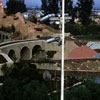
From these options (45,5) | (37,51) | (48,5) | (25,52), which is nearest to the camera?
(25,52)

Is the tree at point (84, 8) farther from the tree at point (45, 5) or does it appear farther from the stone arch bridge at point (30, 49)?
the stone arch bridge at point (30, 49)

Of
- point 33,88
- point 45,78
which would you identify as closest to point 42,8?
point 45,78

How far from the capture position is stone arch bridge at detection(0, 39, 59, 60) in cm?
2420

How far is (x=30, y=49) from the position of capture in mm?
26828

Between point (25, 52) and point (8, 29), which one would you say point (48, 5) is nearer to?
point (8, 29)

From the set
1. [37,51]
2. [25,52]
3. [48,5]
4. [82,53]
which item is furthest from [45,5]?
[82,53]

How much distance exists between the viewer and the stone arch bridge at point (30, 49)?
24.2m

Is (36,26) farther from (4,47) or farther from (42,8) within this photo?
(4,47)

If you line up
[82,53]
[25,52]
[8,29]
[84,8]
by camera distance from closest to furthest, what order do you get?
[82,53]
[25,52]
[8,29]
[84,8]

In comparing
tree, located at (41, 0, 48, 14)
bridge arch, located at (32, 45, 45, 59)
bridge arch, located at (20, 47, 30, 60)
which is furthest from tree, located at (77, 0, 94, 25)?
bridge arch, located at (20, 47, 30, 60)

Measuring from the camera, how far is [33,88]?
396 inches

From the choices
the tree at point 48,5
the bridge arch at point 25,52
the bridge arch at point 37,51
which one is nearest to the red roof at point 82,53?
the bridge arch at point 37,51

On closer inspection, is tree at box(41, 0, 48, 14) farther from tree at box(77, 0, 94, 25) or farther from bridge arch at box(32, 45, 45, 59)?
bridge arch at box(32, 45, 45, 59)

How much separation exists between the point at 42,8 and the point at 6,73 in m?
27.0
